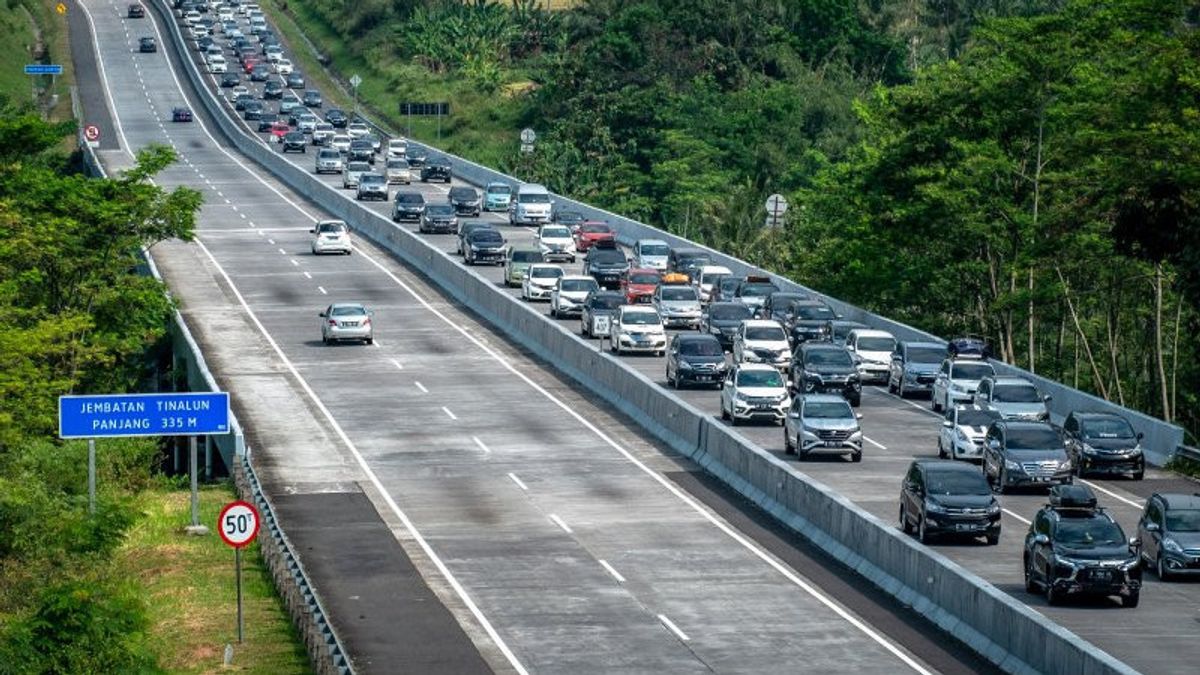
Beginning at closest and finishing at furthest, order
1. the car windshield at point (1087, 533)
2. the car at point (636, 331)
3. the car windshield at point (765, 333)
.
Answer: the car windshield at point (1087, 533)
the car windshield at point (765, 333)
the car at point (636, 331)

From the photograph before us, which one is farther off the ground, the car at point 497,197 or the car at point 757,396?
the car at point 497,197

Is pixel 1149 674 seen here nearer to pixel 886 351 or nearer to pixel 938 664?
pixel 938 664

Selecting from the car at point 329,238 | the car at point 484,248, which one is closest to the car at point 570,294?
the car at point 484,248

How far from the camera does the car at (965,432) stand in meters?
50.6

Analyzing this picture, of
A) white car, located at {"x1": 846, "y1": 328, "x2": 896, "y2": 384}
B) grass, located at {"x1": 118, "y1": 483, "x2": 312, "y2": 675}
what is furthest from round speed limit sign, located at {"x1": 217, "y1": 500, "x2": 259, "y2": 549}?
white car, located at {"x1": 846, "y1": 328, "x2": 896, "y2": 384}

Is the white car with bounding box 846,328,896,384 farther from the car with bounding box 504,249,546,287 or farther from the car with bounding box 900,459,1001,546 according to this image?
the car with bounding box 900,459,1001,546

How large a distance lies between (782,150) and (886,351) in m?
96.0

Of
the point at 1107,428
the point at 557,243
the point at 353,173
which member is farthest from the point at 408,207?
the point at 1107,428

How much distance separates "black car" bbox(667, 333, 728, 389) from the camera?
61688 millimetres

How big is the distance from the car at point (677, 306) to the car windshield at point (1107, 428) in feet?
82.6

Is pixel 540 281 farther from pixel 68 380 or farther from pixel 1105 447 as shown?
pixel 1105 447

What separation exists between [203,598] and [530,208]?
212 ft

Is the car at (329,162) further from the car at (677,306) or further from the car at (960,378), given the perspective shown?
the car at (960,378)

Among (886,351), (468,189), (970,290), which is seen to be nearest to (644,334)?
(886,351)
